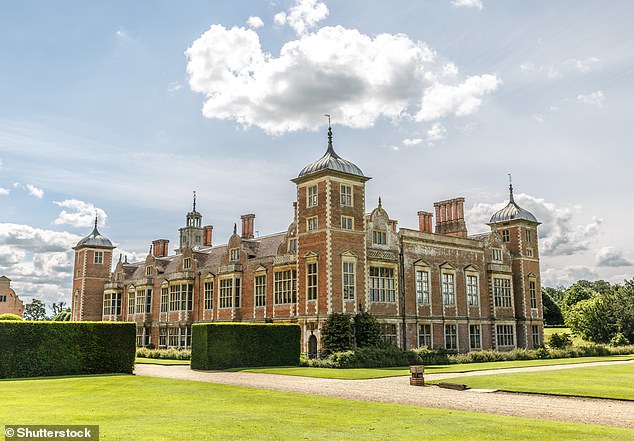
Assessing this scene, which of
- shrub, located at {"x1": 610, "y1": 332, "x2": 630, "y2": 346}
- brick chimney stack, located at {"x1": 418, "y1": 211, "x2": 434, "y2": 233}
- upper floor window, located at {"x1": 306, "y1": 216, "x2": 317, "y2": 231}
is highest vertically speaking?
brick chimney stack, located at {"x1": 418, "y1": 211, "x2": 434, "y2": 233}

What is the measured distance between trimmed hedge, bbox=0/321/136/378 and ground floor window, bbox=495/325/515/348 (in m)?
24.5

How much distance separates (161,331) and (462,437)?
36.8m

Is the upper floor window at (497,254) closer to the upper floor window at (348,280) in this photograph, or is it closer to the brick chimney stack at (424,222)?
the brick chimney stack at (424,222)

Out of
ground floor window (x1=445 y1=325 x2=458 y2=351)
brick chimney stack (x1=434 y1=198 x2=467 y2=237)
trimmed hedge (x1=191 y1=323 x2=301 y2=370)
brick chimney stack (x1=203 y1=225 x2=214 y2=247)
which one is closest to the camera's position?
trimmed hedge (x1=191 y1=323 x2=301 y2=370)

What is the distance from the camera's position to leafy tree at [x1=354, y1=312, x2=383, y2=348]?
29.5 metres

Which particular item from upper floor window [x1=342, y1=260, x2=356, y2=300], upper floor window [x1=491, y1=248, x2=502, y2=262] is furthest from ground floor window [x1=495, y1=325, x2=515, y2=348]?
upper floor window [x1=342, y1=260, x2=356, y2=300]

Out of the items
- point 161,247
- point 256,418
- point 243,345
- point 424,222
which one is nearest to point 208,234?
point 161,247

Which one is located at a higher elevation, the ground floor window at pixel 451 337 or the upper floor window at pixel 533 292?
the upper floor window at pixel 533 292

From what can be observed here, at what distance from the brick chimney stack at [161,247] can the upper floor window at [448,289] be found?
83.7 feet

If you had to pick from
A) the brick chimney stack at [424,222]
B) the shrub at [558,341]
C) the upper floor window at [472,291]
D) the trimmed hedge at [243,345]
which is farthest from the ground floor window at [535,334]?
the trimmed hedge at [243,345]

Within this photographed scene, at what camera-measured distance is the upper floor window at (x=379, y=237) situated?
108ft

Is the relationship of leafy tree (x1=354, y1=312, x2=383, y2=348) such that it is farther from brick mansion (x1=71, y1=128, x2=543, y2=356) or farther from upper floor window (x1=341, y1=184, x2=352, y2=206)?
upper floor window (x1=341, y1=184, x2=352, y2=206)

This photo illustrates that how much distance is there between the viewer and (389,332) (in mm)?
32625

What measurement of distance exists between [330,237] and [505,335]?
16.6 meters
